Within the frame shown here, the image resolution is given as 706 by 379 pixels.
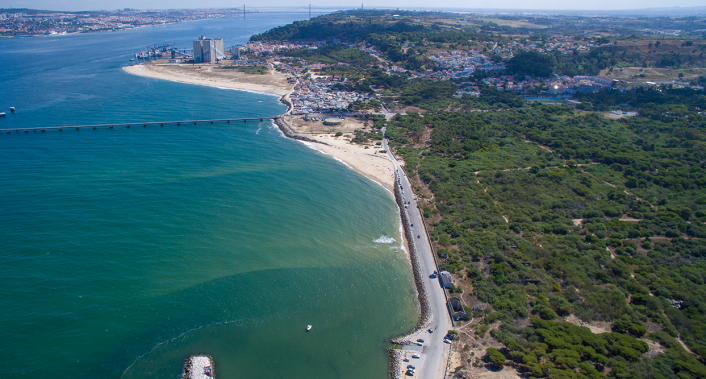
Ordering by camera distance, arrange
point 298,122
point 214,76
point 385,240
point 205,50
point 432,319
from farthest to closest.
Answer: point 205,50 → point 214,76 → point 298,122 → point 385,240 → point 432,319

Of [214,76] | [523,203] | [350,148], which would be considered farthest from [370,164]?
[214,76]

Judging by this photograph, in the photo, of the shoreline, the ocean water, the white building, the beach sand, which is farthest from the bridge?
the white building

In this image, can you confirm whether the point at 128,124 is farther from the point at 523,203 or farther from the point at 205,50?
the point at 205,50

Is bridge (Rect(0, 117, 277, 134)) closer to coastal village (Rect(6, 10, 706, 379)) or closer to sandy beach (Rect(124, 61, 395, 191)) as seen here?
coastal village (Rect(6, 10, 706, 379))

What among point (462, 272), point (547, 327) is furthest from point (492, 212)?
point (547, 327)

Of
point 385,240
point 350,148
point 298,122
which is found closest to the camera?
point 385,240

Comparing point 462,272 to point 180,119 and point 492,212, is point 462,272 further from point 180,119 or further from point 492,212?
point 180,119
